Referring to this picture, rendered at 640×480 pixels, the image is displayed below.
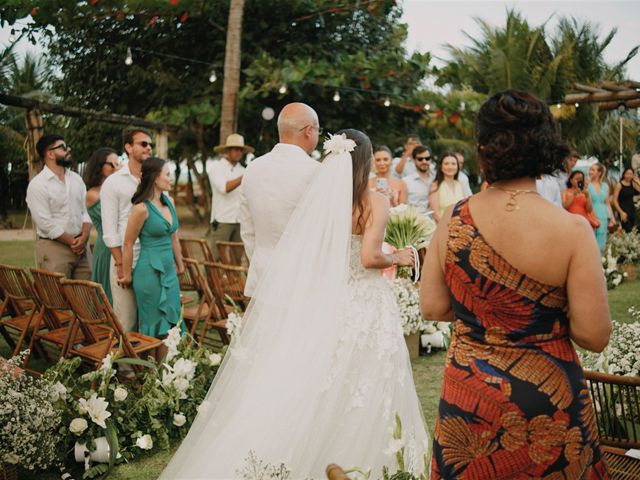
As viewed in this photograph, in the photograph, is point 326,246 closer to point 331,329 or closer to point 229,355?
point 331,329

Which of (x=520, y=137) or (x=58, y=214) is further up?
(x=520, y=137)

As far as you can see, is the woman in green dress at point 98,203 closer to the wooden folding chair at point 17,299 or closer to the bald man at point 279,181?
the wooden folding chair at point 17,299

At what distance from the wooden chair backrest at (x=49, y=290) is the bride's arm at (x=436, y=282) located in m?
3.41

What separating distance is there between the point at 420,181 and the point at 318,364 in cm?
535

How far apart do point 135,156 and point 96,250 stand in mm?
1047

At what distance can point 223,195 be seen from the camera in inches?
320

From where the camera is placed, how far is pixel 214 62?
14891 mm

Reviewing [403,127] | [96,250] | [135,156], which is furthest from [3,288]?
[403,127]

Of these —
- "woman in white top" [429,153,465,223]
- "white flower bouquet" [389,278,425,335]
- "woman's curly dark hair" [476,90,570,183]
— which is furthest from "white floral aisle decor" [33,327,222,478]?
"woman in white top" [429,153,465,223]

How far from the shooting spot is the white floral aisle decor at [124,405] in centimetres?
362

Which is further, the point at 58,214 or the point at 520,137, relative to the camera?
the point at 58,214

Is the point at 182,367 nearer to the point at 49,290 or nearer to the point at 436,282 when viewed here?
the point at 49,290

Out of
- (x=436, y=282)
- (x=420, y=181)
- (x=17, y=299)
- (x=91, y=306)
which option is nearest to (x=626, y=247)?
(x=420, y=181)

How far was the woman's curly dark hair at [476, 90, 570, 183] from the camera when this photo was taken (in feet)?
5.77
